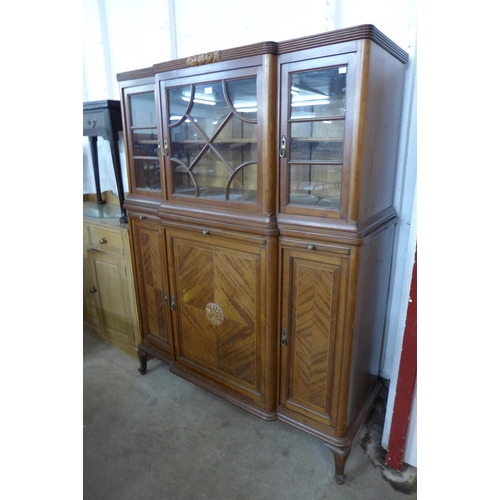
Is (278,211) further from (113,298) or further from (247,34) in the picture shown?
(113,298)

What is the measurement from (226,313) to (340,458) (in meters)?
0.80

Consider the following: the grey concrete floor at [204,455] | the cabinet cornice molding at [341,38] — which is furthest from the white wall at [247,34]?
the cabinet cornice molding at [341,38]

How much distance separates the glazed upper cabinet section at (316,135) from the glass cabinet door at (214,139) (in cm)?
15

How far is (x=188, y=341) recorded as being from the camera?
6.32ft

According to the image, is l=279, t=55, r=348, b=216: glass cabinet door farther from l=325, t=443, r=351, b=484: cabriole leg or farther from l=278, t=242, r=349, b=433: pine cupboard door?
l=325, t=443, r=351, b=484: cabriole leg

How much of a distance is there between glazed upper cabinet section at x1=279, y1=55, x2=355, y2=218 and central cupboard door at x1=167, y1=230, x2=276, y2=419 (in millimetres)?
254

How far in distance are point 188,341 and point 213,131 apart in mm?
1102

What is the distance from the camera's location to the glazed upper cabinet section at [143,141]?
1.83m

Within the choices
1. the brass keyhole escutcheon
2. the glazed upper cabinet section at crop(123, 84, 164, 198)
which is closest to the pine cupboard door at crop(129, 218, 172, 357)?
the glazed upper cabinet section at crop(123, 84, 164, 198)
